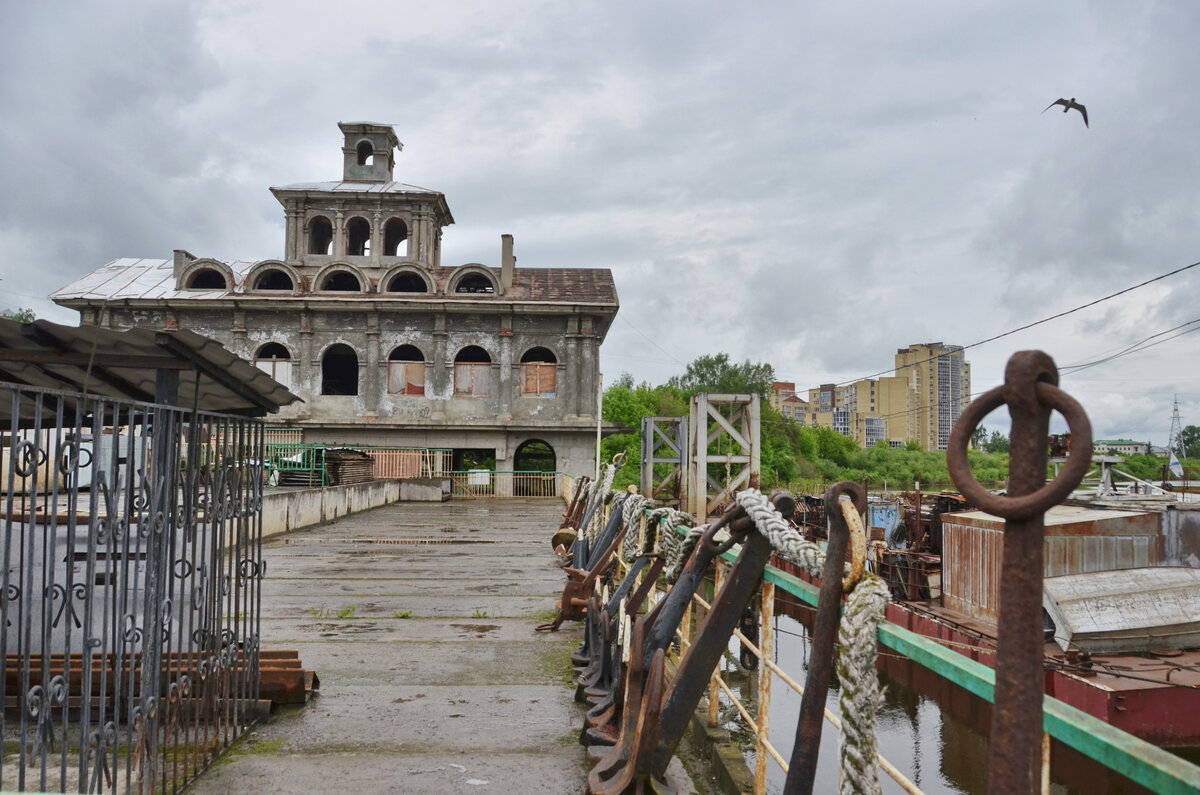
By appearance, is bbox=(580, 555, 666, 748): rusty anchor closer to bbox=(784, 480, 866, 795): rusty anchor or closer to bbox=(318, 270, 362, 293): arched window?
bbox=(784, 480, 866, 795): rusty anchor

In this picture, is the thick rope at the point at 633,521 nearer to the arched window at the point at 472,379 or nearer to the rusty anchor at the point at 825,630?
the rusty anchor at the point at 825,630

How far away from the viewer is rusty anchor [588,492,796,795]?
8.89 ft

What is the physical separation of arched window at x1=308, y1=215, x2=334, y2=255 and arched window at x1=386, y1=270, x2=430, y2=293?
3.60m

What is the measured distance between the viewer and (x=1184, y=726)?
1067 centimetres

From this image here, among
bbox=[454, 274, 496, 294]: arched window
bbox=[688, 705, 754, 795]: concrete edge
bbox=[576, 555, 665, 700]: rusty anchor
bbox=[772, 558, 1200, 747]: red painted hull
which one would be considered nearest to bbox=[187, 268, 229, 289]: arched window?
bbox=[454, 274, 496, 294]: arched window

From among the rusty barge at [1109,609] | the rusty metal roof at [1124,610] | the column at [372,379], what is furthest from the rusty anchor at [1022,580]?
the column at [372,379]

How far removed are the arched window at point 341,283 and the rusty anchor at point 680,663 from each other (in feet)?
90.5

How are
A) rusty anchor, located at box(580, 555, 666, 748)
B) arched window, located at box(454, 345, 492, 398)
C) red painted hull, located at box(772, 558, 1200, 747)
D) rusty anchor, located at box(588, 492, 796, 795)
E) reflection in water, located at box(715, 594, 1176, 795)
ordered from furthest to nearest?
arched window, located at box(454, 345, 492, 398), reflection in water, located at box(715, 594, 1176, 795), red painted hull, located at box(772, 558, 1200, 747), rusty anchor, located at box(580, 555, 666, 748), rusty anchor, located at box(588, 492, 796, 795)

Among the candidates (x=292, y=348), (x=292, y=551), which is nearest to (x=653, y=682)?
(x=292, y=551)

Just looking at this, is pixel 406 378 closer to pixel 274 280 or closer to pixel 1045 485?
pixel 274 280

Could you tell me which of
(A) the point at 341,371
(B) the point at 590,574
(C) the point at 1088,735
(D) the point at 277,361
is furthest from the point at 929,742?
(A) the point at 341,371

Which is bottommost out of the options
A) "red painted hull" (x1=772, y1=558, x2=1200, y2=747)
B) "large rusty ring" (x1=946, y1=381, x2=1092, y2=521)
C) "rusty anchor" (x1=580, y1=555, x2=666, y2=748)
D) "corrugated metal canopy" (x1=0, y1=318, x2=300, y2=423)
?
"red painted hull" (x1=772, y1=558, x2=1200, y2=747)

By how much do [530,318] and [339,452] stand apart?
7.86m

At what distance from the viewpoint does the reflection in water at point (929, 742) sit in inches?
439
